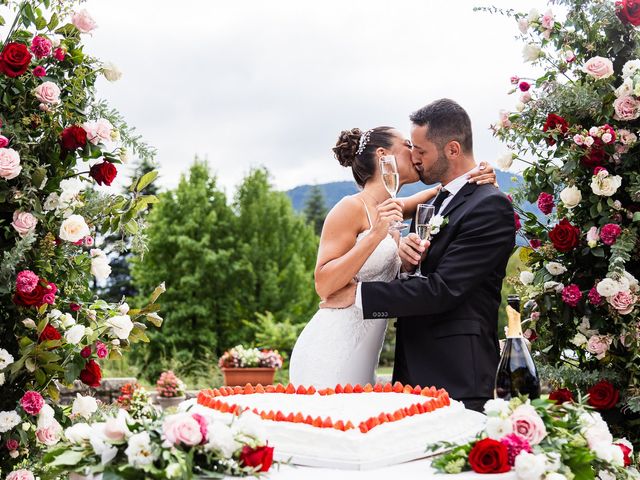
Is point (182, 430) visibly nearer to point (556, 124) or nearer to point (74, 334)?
point (74, 334)

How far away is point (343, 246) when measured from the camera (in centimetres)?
515

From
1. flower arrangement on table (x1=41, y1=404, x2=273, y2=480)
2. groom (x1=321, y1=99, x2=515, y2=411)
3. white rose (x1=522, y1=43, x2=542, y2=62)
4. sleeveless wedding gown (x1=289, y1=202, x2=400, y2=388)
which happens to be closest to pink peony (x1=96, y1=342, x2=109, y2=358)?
sleeveless wedding gown (x1=289, y1=202, x2=400, y2=388)

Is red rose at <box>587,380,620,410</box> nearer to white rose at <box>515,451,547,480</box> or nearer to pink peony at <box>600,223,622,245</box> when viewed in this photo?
pink peony at <box>600,223,622,245</box>

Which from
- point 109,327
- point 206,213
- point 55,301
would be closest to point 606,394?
point 109,327

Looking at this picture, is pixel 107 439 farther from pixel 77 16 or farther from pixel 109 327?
→ pixel 77 16

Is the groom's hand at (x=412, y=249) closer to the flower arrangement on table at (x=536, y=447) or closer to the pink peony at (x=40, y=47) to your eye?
the flower arrangement on table at (x=536, y=447)

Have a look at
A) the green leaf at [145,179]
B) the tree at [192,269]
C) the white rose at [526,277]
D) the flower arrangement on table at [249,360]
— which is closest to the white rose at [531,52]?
the white rose at [526,277]

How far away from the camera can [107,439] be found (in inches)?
94.0

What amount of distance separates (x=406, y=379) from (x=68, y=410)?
1955 millimetres

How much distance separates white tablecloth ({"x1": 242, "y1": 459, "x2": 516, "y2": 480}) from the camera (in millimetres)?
2414

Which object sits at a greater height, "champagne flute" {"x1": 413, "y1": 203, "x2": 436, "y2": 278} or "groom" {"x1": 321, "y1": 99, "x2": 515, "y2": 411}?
"champagne flute" {"x1": 413, "y1": 203, "x2": 436, "y2": 278}

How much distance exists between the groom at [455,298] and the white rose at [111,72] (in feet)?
6.03

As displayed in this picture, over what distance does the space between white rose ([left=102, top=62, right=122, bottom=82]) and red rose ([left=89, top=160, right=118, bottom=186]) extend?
494mm

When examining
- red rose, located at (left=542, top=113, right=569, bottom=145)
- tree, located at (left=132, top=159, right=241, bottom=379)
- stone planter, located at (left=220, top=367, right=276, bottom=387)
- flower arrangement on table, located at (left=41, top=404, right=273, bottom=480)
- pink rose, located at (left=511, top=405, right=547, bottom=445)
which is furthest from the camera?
tree, located at (left=132, top=159, right=241, bottom=379)
